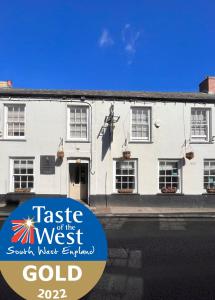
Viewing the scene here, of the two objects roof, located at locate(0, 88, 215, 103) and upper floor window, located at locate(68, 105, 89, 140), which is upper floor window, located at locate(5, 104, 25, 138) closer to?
roof, located at locate(0, 88, 215, 103)

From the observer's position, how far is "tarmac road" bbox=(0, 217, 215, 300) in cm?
504

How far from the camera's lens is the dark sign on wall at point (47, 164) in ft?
50.6

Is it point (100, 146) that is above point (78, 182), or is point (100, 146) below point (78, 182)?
above

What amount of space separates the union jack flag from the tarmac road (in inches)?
120

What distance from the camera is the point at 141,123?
1605 cm

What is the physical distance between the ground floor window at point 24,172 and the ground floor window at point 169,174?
6376mm

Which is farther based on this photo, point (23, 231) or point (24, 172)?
point (24, 172)

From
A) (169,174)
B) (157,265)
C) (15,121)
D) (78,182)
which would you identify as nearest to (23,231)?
(157,265)

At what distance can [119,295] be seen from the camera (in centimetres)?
491

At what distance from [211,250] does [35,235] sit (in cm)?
657

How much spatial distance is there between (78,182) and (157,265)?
9992 mm

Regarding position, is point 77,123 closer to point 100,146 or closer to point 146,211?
point 100,146

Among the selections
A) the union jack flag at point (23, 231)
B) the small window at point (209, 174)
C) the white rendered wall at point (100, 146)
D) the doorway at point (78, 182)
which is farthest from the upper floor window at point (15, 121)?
the union jack flag at point (23, 231)

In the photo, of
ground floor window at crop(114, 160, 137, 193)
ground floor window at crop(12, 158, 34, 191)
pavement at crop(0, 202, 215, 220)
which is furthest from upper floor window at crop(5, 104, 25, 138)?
ground floor window at crop(114, 160, 137, 193)
